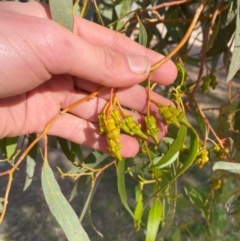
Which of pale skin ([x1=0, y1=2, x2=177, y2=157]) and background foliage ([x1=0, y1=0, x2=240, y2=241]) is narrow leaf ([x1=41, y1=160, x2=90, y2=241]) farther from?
pale skin ([x1=0, y1=2, x2=177, y2=157])

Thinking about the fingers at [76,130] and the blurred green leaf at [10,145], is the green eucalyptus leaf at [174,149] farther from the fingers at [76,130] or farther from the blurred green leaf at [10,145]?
the blurred green leaf at [10,145]

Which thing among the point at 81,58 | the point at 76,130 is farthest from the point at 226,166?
the point at 76,130

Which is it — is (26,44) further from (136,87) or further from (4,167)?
(4,167)

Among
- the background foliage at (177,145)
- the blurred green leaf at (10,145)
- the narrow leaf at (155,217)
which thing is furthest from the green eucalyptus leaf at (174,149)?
the blurred green leaf at (10,145)

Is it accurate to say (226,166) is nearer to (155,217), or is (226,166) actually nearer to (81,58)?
(155,217)

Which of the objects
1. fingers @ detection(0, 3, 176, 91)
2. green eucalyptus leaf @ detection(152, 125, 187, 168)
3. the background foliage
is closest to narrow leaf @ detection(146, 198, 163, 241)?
the background foliage
